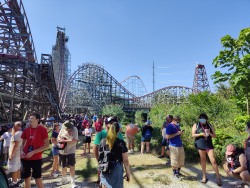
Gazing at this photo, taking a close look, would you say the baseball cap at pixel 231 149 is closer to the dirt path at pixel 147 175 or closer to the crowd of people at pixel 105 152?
the crowd of people at pixel 105 152

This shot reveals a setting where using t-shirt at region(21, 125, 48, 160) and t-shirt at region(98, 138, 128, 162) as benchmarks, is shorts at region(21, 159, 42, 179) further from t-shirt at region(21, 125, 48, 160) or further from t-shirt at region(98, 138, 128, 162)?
t-shirt at region(98, 138, 128, 162)

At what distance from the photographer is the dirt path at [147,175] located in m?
3.01

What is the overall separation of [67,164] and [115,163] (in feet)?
5.20

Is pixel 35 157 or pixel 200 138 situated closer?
pixel 35 157

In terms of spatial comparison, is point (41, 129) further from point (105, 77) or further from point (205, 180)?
point (105, 77)

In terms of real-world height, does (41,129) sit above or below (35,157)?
above

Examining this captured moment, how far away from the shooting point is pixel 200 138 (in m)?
2.98

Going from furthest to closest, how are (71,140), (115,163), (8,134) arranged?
(8,134) < (71,140) < (115,163)

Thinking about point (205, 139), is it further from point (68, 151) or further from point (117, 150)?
point (68, 151)

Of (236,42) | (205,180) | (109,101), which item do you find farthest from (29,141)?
(109,101)

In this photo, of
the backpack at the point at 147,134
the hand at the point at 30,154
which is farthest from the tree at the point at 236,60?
the hand at the point at 30,154

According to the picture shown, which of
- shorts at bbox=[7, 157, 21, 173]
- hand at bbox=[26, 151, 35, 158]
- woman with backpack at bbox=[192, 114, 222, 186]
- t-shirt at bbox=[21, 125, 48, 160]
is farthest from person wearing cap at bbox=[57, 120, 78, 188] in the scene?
woman with backpack at bbox=[192, 114, 222, 186]

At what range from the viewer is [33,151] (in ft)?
7.38

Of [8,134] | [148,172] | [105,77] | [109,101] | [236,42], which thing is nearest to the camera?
[236,42]
